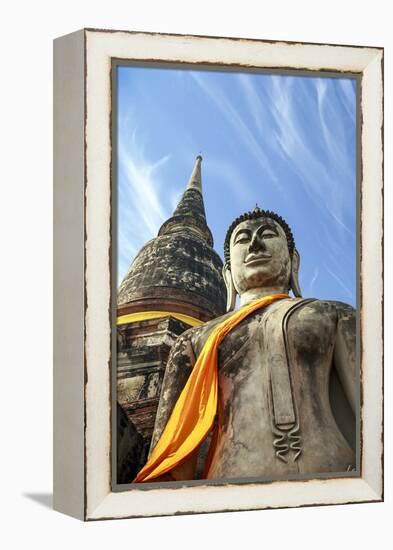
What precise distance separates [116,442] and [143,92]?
2194 mm

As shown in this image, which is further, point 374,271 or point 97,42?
point 374,271

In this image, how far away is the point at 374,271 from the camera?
43.2 ft

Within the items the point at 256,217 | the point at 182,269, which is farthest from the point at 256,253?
the point at 182,269

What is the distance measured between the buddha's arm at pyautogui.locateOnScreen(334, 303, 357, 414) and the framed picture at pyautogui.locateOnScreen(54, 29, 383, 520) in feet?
0.04

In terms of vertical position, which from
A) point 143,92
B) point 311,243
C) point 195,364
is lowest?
point 195,364

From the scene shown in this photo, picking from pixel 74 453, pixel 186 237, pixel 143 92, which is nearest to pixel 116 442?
pixel 74 453

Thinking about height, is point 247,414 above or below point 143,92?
below

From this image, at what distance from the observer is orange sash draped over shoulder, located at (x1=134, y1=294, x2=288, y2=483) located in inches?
492

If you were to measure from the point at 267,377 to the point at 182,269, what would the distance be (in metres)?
0.88

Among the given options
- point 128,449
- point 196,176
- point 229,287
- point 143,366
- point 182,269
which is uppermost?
point 196,176

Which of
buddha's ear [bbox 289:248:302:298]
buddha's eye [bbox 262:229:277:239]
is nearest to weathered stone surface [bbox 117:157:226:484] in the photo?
buddha's eye [bbox 262:229:277:239]

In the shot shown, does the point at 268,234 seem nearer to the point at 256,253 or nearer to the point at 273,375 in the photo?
the point at 256,253

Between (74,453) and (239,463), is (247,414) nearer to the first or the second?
(239,463)

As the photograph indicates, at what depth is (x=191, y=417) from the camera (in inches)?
495
